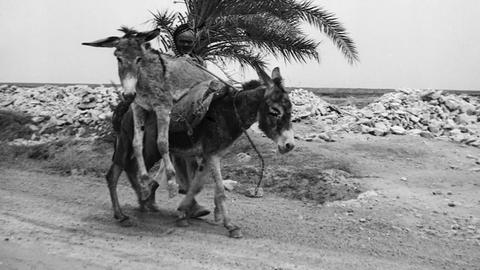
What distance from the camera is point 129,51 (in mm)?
6637

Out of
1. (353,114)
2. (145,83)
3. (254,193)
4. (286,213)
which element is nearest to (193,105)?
(145,83)

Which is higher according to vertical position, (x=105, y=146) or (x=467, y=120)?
(x=467, y=120)

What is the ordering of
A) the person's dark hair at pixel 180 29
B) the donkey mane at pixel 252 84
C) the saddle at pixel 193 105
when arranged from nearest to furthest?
the saddle at pixel 193 105, the donkey mane at pixel 252 84, the person's dark hair at pixel 180 29

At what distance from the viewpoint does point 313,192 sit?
9.52m

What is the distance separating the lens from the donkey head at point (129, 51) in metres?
6.47

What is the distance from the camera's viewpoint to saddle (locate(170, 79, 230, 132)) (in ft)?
23.5

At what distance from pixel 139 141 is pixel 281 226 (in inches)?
88.2

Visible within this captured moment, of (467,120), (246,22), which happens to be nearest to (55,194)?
(246,22)

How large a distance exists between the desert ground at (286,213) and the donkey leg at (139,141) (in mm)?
689

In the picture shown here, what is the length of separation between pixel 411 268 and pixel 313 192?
353cm

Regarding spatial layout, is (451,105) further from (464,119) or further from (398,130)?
(398,130)

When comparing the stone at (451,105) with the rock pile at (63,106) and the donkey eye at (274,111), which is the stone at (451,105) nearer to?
the rock pile at (63,106)

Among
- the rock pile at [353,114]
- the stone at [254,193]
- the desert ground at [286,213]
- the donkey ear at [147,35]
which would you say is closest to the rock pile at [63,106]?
the rock pile at [353,114]

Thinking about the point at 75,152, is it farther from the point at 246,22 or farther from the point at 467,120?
the point at 467,120
